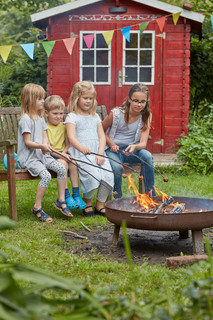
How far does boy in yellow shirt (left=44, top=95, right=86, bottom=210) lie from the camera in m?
4.98

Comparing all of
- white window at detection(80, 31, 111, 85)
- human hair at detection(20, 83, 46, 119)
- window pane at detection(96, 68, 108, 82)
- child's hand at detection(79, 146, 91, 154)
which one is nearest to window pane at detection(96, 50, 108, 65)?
white window at detection(80, 31, 111, 85)

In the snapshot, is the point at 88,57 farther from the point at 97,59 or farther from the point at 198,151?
the point at 198,151

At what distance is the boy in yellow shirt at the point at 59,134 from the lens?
16.3 ft

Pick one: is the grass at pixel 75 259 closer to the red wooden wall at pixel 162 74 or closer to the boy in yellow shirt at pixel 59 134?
the boy in yellow shirt at pixel 59 134

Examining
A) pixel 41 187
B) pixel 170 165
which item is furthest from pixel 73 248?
pixel 170 165

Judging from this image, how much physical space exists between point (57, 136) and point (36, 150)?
35cm

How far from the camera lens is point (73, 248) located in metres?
3.75

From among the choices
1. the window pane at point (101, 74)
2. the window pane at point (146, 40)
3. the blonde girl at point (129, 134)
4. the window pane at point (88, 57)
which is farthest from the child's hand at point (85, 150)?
the window pane at point (146, 40)

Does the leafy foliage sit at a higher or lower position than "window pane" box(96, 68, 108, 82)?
lower

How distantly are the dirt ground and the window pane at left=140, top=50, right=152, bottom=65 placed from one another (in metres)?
5.37

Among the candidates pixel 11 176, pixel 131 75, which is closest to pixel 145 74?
pixel 131 75

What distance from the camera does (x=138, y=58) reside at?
9.29m

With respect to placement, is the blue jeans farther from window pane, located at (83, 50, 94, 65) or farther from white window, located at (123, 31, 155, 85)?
window pane, located at (83, 50, 94, 65)

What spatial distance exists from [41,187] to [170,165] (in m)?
3.78
